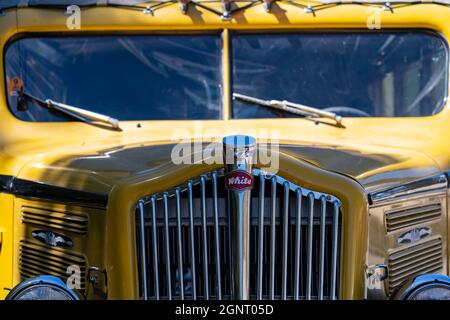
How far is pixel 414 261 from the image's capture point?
3576 mm

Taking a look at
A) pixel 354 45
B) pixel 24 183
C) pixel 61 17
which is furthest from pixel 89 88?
pixel 354 45

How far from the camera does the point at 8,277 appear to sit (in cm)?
373

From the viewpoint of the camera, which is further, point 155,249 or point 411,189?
point 411,189

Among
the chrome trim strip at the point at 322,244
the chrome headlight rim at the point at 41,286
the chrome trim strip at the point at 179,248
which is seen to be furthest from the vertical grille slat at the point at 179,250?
the chrome trim strip at the point at 322,244

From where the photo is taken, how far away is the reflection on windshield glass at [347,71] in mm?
4203

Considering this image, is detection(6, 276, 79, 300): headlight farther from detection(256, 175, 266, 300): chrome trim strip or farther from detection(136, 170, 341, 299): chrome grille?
detection(256, 175, 266, 300): chrome trim strip

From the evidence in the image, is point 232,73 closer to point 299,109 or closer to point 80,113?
point 299,109

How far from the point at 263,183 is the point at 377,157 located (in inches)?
28.3

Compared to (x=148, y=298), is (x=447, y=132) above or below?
above

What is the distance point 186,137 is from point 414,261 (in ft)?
3.90

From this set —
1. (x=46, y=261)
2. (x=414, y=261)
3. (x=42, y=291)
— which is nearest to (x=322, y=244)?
(x=414, y=261)

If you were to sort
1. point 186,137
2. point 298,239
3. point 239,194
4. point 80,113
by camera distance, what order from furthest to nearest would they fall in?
point 80,113 < point 186,137 < point 298,239 < point 239,194

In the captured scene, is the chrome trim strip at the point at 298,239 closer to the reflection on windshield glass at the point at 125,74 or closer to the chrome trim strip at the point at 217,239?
the chrome trim strip at the point at 217,239

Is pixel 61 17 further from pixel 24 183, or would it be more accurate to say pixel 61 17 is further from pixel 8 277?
pixel 8 277
